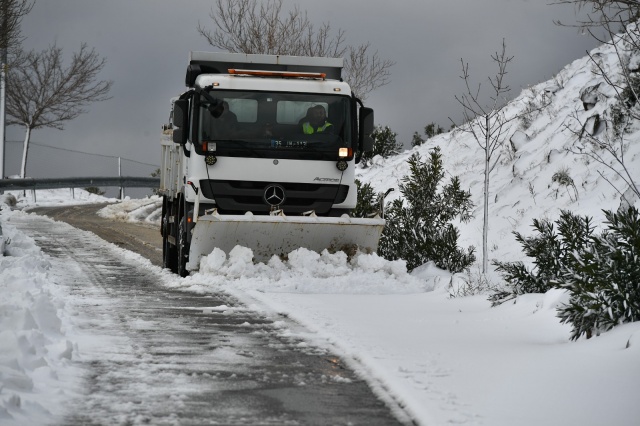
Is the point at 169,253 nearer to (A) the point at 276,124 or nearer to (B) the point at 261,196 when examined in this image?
(B) the point at 261,196

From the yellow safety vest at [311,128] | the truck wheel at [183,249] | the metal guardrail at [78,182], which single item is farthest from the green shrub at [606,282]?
the metal guardrail at [78,182]

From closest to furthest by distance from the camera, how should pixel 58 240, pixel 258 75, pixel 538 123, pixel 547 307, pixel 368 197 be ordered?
pixel 547 307 < pixel 258 75 < pixel 368 197 < pixel 58 240 < pixel 538 123

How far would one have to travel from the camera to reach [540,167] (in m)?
23.9

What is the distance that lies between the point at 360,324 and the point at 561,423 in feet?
13.0

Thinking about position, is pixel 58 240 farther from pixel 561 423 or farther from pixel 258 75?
pixel 561 423

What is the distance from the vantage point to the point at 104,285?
1277 centimetres

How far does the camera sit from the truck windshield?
13.4 metres

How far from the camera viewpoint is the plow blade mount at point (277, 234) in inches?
508

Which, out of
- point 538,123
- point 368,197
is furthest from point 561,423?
point 538,123

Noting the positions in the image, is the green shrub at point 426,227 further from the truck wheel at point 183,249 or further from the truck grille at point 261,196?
the truck wheel at point 183,249

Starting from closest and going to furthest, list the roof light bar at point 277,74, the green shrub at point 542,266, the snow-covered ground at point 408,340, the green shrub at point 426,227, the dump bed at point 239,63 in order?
the snow-covered ground at point 408,340, the green shrub at point 542,266, the roof light bar at point 277,74, the dump bed at point 239,63, the green shrub at point 426,227

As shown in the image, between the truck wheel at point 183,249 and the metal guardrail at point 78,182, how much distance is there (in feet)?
67.6

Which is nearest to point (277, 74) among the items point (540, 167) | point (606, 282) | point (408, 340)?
point (408, 340)

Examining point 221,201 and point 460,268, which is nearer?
point 221,201
